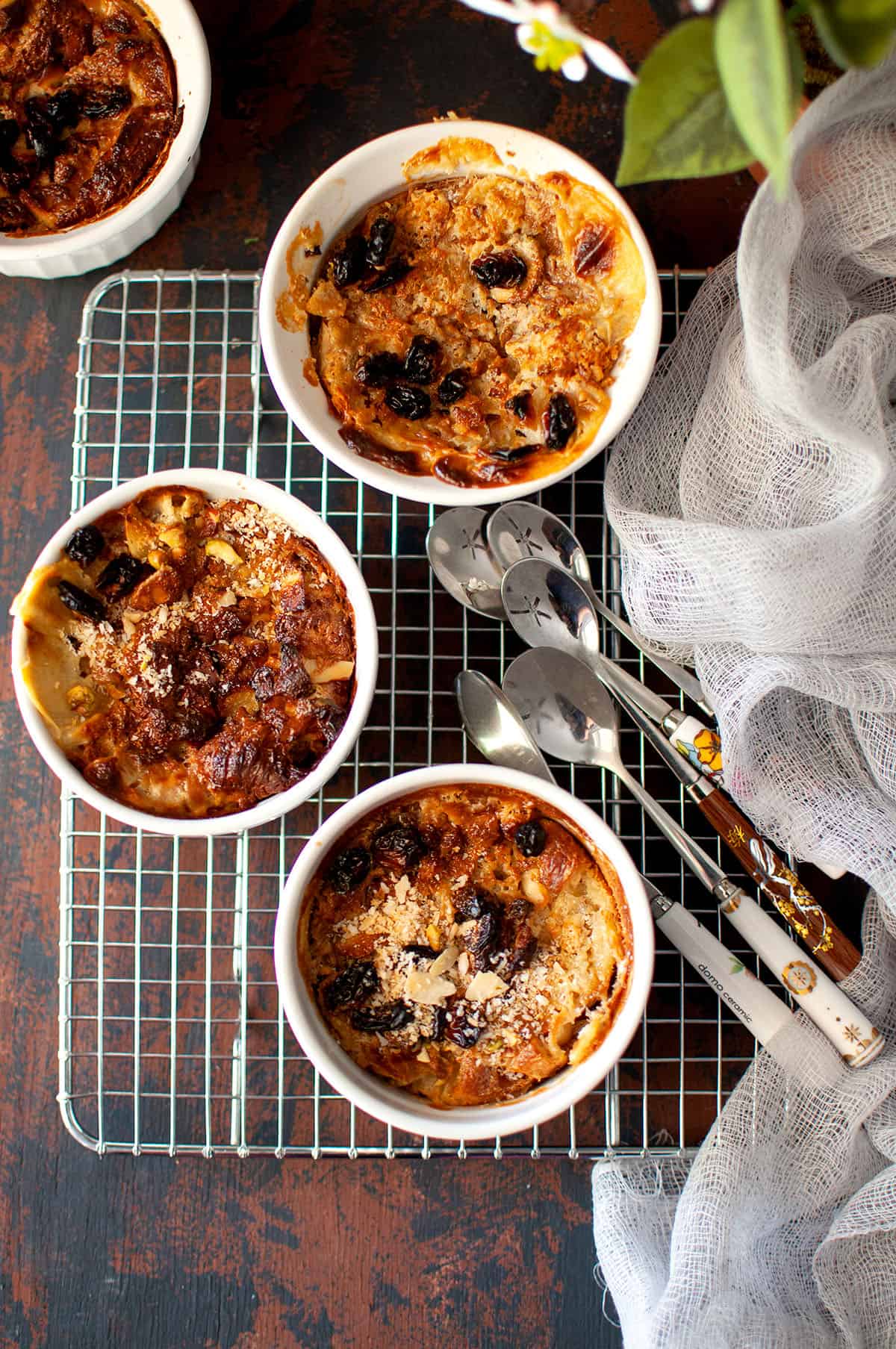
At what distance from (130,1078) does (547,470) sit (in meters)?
1.20

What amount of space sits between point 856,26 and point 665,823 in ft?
3.63

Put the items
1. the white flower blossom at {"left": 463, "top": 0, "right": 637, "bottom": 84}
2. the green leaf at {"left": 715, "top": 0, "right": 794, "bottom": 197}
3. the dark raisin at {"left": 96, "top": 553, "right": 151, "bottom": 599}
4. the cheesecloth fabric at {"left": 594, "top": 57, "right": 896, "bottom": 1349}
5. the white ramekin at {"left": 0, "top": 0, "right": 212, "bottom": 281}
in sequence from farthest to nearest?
the white ramekin at {"left": 0, "top": 0, "right": 212, "bottom": 281} < the dark raisin at {"left": 96, "top": 553, "right": 151, "bottom": 599} < the cheesecloth fabric at {"left": 594, "top": 57, "right": 896, "bottom": 1349} < the white flower blossom at {"left": 463, "top": 0, "right": 637, "bottom": 84} < the green leaf at {"left": 715, "top": 0, "right": 794, "bottom": 197}

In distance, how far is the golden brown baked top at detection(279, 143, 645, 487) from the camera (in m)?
1.74

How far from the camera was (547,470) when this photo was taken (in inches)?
67.5

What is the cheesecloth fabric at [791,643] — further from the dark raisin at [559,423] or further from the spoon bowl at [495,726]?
the spoon bowl at [495,726]

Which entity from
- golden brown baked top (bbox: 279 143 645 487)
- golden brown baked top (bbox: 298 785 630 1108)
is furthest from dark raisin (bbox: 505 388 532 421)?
golden brown baked top (bbox: 298 785 630 1108)

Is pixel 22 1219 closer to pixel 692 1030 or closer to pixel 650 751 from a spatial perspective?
pixel 692 1030

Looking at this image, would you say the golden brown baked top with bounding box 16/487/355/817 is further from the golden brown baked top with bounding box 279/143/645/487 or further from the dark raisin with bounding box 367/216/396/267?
the dark raisin with bounding box 367/216/396/267

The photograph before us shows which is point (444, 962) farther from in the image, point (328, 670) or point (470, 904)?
point (328, 670)

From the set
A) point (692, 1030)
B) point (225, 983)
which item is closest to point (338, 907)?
point (225, 983)

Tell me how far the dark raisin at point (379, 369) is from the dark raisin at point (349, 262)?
121mm

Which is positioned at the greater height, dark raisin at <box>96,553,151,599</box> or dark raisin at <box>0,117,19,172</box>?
dark raisin at <box>0,117,19,172</box>

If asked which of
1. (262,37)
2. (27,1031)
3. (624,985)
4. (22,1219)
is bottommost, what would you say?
(22,1219)

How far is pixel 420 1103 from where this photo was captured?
1.67 metres
